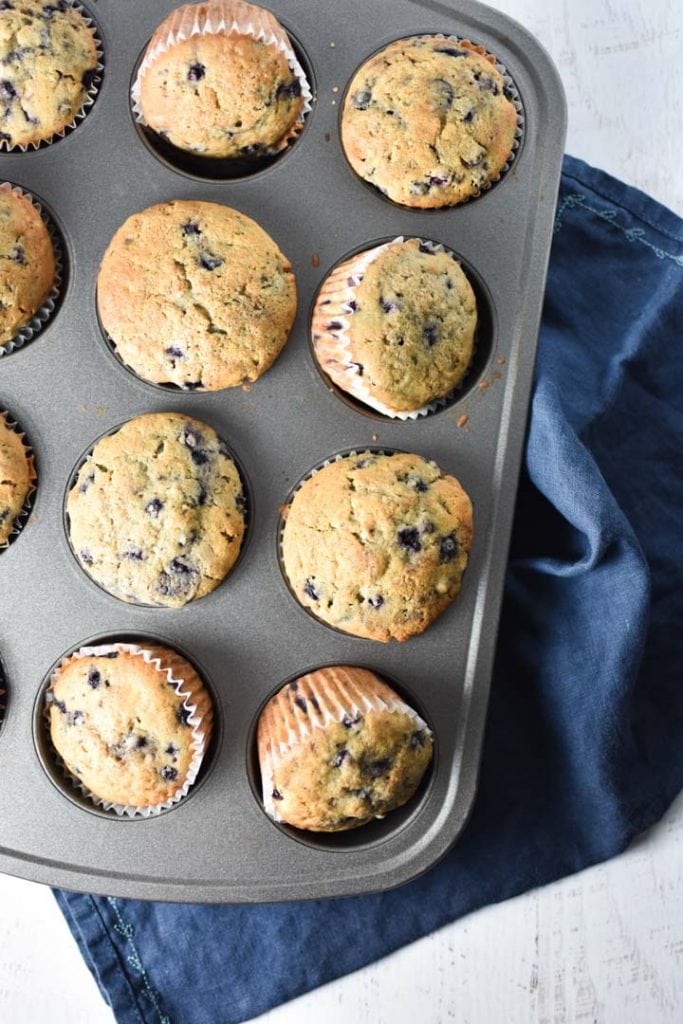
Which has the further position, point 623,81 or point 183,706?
point 623,81

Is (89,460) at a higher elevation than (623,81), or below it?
below

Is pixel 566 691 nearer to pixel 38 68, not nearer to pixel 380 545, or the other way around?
pixel 380 545

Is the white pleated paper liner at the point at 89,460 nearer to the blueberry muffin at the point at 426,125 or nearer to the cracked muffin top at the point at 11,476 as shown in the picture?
the cracked muffin top at the point at 11,476

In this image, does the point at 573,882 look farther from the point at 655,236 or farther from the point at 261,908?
the point at 655,236

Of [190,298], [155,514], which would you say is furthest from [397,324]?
[155,514]

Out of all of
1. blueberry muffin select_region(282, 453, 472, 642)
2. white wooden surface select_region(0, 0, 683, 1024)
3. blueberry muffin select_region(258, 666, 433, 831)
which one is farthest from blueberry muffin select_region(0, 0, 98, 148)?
white wooden surface select_region(0, 0, 683, 1024)

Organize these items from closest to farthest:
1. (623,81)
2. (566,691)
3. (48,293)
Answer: (48,293) → (566,691) → (623,81)

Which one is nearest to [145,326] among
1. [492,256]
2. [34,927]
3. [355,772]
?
[492,256]
